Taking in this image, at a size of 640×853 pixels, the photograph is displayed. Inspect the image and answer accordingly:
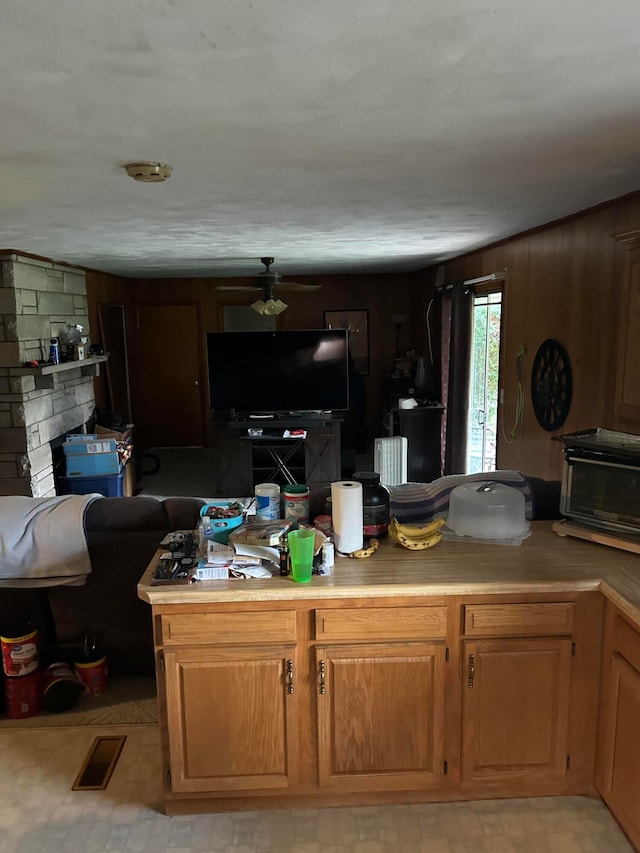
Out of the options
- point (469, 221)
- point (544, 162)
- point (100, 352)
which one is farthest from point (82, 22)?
point (100, 352)

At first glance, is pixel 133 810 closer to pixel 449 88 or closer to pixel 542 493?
pixel 542 493

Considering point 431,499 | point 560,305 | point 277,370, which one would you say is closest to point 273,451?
point 277,370

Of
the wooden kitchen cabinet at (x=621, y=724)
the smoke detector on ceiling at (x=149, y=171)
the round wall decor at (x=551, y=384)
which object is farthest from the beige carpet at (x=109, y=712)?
the round wall decor at (x=551, y=384)

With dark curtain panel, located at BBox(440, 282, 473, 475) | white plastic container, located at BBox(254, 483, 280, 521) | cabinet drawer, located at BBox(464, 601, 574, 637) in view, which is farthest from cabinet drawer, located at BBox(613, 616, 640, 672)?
dark curtain panel, located at BBox(440, 282, 473, 475)

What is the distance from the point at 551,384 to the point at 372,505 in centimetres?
190

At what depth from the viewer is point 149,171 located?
2.12 metres

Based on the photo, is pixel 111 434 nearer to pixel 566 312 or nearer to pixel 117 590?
pixel 117 590

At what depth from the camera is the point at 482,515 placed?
229cm

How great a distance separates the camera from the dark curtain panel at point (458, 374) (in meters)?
5.20

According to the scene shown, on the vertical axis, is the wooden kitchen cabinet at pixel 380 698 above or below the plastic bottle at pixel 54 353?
below

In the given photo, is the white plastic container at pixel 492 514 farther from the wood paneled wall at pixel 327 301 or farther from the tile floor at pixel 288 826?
the wood paneled wall at pixel 327 301

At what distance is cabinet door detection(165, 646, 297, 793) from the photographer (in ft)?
6.54

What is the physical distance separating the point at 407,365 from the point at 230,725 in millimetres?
5651

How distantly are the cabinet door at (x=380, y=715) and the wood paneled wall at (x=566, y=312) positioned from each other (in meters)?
1.56
